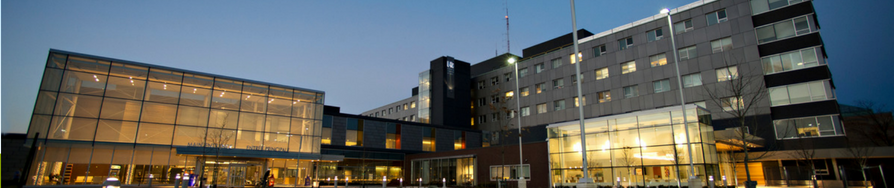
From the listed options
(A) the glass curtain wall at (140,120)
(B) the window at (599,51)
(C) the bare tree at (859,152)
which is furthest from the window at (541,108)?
(C) the bare tree at (859,152)

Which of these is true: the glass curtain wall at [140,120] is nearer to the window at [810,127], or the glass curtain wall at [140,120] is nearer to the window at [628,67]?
the window at [628,67]

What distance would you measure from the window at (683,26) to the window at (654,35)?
1.45m

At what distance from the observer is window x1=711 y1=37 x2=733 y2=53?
138ft

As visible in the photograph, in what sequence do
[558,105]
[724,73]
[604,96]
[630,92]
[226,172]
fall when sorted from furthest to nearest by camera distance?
[558,105]
[604,96]
[630,92]
[724,73]
[226,172]

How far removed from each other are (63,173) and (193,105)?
9832 millimetres

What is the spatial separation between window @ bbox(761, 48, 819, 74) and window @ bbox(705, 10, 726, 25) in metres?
5.54

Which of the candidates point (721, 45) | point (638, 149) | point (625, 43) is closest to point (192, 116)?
point (638, 149)

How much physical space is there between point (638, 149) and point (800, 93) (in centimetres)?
1637

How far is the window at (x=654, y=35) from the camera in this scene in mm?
47447

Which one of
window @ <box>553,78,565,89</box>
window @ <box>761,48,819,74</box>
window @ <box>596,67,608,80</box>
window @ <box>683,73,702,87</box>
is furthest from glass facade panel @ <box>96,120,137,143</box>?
window @ <box>761,48,819,74</box>

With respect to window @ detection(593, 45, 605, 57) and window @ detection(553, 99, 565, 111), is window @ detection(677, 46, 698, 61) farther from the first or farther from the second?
window @ detection(553, 99, 565, 111)

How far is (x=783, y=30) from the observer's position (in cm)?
3947

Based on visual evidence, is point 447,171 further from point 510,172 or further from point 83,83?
point 83,83

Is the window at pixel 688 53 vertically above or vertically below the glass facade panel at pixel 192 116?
above
